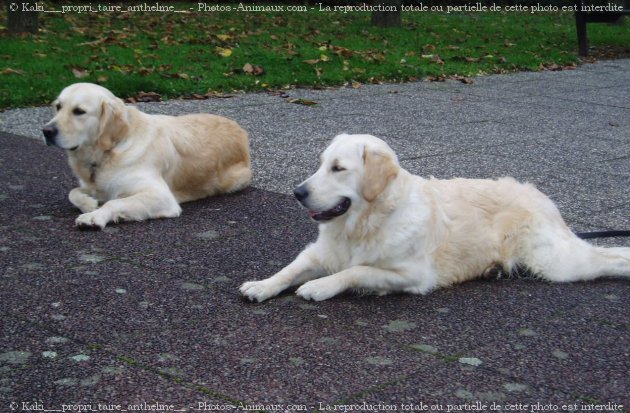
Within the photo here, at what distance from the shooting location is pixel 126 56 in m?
12.3

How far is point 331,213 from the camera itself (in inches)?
170

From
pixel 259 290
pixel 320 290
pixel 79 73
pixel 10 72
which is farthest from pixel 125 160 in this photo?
pixel 10 72

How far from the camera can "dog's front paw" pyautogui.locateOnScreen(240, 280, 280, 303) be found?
4230 mm

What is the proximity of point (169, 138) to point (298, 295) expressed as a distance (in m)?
2.31

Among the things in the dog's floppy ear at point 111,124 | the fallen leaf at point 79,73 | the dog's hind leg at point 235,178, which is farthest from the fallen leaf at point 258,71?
the dog's floppy ear at point 111,124

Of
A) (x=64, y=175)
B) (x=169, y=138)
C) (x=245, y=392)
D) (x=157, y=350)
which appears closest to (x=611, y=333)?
(x=245, y=392)

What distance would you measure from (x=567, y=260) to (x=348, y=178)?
4.44 ft

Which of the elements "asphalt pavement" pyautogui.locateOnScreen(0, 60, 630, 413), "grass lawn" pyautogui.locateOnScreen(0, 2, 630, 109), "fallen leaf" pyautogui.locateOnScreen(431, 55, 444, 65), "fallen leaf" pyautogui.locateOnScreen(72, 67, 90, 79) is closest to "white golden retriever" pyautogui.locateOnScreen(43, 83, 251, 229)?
"asphalt pavement" pyautogui.locateOnScreen(0, 60, 630, 413)

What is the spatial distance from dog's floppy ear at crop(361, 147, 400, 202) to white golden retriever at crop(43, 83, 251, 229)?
192 cm

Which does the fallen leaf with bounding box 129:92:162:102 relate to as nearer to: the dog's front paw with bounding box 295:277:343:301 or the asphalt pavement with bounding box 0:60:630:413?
the asphalt pavement with bounding box 0:60:630:413

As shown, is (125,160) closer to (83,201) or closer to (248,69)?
(83,201)

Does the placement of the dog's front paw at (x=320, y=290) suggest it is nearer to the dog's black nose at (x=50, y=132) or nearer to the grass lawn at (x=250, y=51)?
the dog's black nose at (x=50, y=132)

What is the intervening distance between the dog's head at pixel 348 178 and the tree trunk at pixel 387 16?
14629mm

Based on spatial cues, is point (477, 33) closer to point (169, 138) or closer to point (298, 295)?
point (169, 138)
